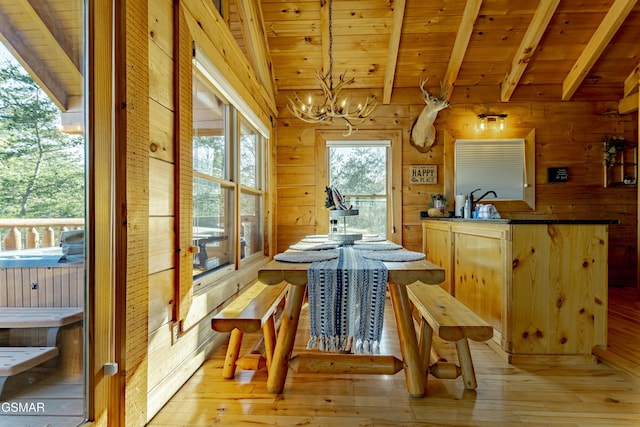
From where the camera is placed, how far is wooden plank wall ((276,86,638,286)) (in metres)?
4.17

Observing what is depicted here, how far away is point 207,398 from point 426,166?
355cm

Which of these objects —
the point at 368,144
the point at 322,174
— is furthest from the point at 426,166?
the point at 322,174

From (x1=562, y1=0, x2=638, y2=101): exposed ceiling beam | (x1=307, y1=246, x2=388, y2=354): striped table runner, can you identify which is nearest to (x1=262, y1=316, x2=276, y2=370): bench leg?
(x1=307, y1=246, x2=388, y2=354): striped table runner

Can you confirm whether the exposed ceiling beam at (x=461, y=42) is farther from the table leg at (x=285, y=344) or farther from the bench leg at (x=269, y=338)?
the bench leg at (x=269, y=338)

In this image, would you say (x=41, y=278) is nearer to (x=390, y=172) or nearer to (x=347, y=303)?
(x=347, y=303)

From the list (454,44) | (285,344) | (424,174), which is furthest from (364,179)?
(285,344)

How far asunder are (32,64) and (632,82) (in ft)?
18.4

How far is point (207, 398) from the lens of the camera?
1749 mm

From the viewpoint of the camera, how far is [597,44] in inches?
137

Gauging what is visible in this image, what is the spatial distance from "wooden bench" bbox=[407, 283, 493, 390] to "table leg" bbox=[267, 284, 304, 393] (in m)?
0.69

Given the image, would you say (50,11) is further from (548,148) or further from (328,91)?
(548,148)

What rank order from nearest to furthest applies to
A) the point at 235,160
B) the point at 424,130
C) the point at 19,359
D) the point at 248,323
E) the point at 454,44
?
the point at 19,359
the point at 248,323
the point at 235,160
the point at 454,44
the point at 424,130

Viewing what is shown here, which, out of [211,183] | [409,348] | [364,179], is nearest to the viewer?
[409,348]

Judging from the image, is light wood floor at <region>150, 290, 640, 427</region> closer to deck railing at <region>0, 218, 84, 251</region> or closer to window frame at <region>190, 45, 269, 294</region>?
window frame at <region>190, 45, 269, 294</region>
